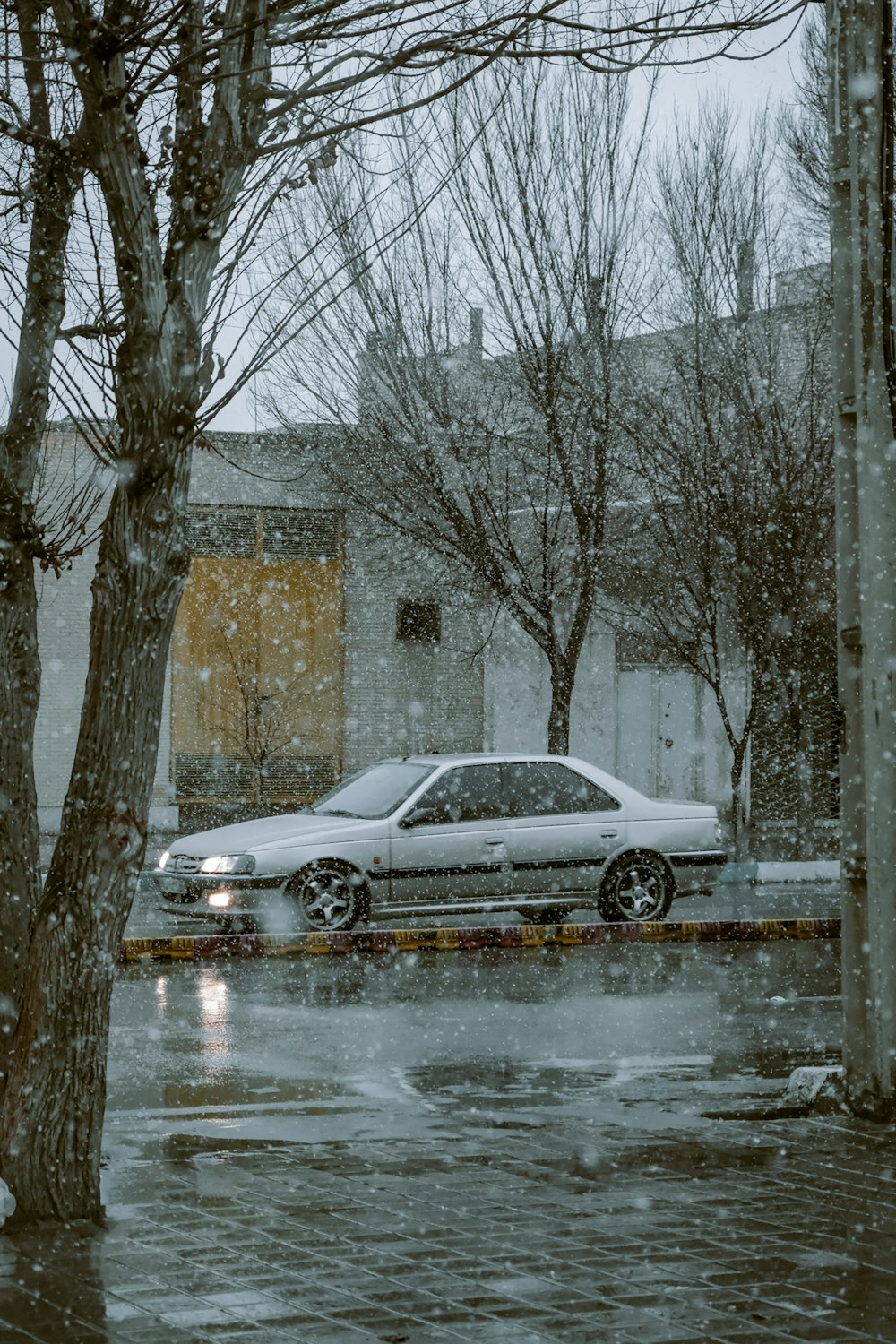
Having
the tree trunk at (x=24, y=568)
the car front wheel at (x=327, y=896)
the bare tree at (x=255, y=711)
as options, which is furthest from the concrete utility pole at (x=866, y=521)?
the bare tree at (x=255, y=711)

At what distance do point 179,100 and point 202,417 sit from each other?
3.86ft

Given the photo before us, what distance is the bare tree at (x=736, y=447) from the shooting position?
2089 cm

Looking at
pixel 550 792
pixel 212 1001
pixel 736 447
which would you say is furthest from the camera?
pixel 736 447

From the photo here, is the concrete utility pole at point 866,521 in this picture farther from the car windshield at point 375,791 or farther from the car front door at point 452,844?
the car windshield at point 375,791

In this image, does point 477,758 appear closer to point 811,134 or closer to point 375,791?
point 375,791

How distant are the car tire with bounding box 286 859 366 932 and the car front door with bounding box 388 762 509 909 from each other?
0.33 metres

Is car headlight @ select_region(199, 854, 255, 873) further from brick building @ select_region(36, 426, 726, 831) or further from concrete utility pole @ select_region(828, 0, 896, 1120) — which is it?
brick building @ select_region(36, 426, 726, 831)

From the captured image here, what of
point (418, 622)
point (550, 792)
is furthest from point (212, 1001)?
point (418, 622)

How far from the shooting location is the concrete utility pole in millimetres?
7363

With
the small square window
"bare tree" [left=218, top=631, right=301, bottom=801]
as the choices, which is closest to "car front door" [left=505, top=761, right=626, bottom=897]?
"bare tree" [left=218, top=631, right=301, bottom=801]

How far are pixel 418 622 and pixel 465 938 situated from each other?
14.1m

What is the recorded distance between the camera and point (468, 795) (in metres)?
14.7

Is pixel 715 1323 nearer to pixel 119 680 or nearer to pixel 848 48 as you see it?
pixel 119 680

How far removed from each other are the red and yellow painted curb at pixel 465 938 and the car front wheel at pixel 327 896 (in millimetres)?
231
